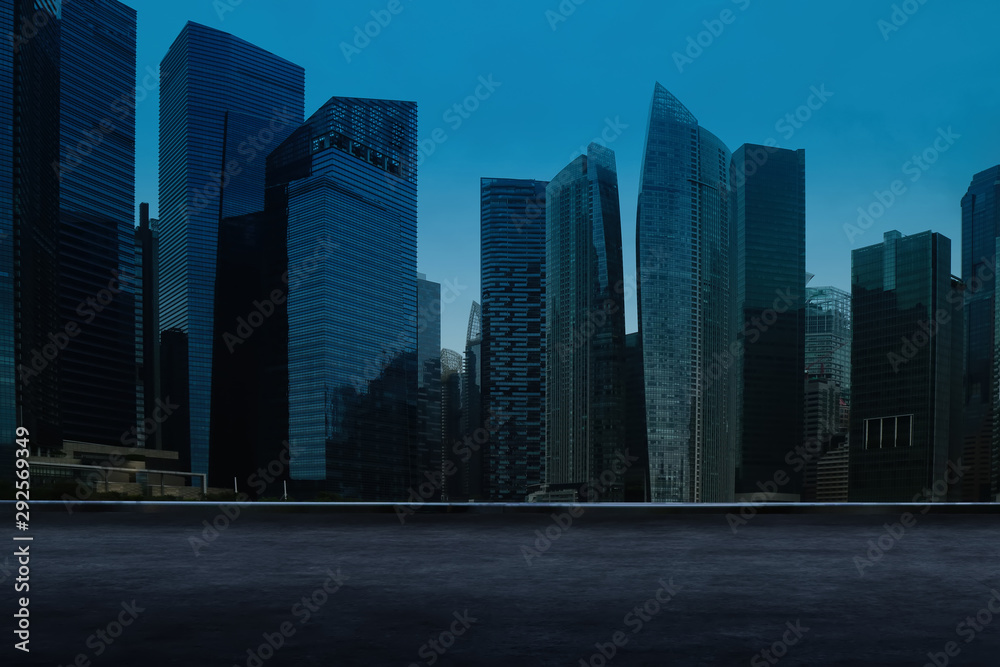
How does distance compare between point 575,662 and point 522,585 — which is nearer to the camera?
point 575,662

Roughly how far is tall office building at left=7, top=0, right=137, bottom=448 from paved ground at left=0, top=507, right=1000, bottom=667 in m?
145

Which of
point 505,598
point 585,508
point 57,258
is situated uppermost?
point 57,258

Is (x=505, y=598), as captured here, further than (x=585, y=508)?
No

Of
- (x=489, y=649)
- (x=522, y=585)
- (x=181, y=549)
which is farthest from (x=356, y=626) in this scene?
(x=181, y=549)

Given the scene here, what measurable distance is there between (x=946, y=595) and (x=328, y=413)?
18911 centimetres

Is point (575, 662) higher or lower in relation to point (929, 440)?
higher

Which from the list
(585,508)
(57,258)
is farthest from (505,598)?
(57,258)

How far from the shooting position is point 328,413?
18975 cm

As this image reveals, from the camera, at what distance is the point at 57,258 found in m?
176

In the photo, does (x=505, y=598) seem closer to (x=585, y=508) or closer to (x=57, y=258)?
(x=585, y=508)

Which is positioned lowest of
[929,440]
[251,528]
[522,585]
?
[929,440]

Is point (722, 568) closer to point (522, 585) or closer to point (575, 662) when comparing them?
point (522, 585)

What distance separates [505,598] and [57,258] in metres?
193

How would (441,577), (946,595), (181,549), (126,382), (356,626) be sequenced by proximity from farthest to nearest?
(126,382)
(181,549)
(441,577)
(946,595)
(356,626)
